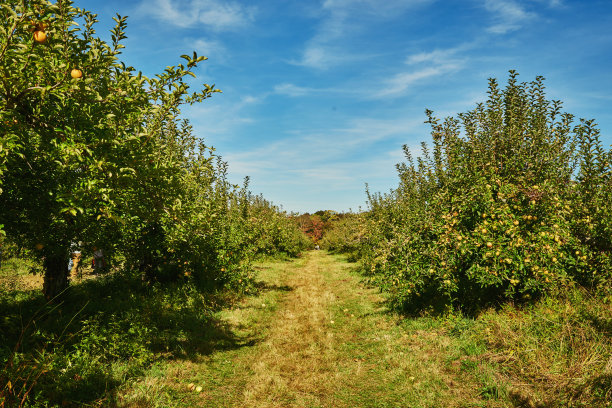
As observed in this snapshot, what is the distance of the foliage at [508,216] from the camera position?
19.9 feet

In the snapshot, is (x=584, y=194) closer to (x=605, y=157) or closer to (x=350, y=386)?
(x=605, y=157)

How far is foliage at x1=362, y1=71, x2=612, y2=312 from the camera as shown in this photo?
19.9 feet

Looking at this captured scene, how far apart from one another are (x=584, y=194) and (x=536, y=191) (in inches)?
53.5

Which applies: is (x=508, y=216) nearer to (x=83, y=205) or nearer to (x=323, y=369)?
(x=323, y=369)

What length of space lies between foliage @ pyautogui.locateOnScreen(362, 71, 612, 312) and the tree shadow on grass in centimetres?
467

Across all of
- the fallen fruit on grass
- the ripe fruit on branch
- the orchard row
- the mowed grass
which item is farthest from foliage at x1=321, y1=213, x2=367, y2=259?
the ripe fruit on branch

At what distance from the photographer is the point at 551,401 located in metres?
3.97

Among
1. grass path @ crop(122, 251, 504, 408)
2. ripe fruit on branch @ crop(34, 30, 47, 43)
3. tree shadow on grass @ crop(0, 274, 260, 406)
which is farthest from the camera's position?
grass path @ crop(122, 251, 504, 408)

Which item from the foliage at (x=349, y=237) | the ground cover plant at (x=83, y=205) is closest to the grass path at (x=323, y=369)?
the ground cover plant at (x=83, y=205)

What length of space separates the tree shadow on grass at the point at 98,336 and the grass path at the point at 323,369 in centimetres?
38

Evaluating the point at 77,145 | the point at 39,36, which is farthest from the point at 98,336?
the point at 39,36

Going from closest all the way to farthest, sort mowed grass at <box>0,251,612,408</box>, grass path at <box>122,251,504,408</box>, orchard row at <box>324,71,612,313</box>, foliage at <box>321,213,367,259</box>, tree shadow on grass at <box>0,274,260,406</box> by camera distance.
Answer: tree shadow on grass at <box>0,274,260,406</box>
mowed grass at <box>0,251,612,408</box>
grass path at <box>122,251,504,408</box>
orchard row at <box>324,71,612,313</box>
foliage at <box>321,213,367,259</box>

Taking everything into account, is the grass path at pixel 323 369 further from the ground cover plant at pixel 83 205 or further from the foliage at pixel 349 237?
the foliage at pixel 349 237

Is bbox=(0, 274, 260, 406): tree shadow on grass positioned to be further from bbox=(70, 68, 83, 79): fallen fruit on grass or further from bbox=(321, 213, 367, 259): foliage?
bbox=(321, 213, 367, 259): foliage
